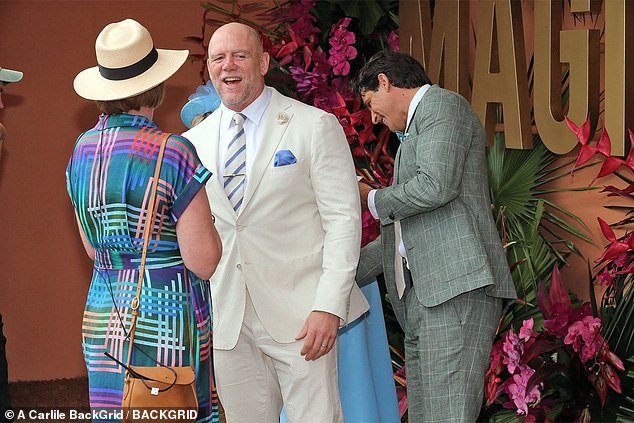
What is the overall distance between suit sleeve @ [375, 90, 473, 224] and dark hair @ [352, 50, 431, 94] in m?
0.15

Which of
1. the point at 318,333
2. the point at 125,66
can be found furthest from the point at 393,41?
the point at 125,66

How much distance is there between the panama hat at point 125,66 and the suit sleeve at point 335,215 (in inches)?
21.1

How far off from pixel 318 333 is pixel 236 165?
1.90 ft

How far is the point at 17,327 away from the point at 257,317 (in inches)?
142

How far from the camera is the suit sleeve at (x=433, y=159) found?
3.21 m

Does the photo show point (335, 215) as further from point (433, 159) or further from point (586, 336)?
point (586, 336)

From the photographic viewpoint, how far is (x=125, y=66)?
263 centimetres

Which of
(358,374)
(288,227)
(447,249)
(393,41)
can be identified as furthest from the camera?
(393,41)

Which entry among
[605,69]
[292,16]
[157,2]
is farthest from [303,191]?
[157,2]

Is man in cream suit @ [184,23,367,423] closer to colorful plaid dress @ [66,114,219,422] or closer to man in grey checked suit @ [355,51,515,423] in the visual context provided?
man in grey checked suit @ [355,51,515,423]

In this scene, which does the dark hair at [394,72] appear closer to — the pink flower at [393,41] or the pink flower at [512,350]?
the pink flower at [512,350]

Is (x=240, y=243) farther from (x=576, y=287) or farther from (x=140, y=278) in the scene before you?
(x=576, y=287)

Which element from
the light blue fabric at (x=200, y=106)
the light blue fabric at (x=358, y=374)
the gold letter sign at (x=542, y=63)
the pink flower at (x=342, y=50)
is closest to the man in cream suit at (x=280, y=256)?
the light blue fabric at (x=358, y=374)

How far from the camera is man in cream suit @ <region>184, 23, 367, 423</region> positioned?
2.97 m
